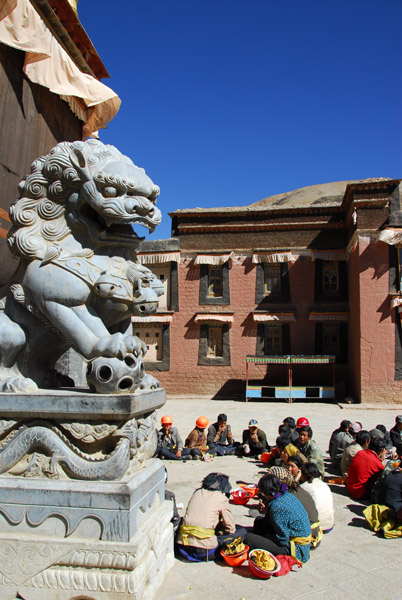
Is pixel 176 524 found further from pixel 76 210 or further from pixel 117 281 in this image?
pixel 76 210

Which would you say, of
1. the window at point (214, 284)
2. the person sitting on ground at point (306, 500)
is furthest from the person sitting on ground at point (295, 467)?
the window at point (214, 284)

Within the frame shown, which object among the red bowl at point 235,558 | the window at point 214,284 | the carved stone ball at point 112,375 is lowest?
the red bowl at point 235,558

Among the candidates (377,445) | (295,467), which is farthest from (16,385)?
(377,445)

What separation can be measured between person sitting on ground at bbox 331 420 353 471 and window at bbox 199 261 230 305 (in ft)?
43.6

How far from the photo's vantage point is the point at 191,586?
3.19 m

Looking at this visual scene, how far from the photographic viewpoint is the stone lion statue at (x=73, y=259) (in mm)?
3068

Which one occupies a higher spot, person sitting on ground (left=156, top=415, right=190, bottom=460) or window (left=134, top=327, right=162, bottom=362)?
window (left=134, top=327, right=162, bottom=362)

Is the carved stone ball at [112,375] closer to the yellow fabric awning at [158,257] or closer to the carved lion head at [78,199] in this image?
the carved lion head at [78,199]

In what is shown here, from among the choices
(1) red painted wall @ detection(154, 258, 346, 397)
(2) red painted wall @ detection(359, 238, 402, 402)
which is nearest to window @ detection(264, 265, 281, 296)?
(1) red painted wall @ detection(154, 258, 346, 397)

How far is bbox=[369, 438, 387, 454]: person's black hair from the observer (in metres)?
6.00

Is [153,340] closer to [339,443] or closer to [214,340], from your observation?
[214,340]

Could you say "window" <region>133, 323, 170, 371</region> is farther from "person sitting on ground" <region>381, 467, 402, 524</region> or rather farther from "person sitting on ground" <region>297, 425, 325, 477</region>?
"person sitting on ground" <region>381, 467, 402, 524</region>

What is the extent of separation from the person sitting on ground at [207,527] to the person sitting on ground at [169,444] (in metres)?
3.77

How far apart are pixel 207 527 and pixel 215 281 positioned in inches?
687
